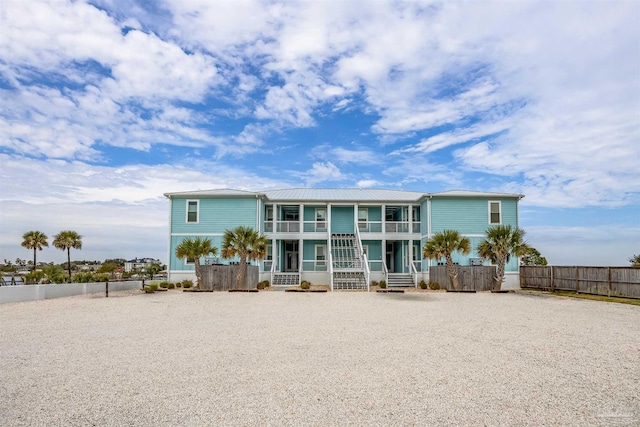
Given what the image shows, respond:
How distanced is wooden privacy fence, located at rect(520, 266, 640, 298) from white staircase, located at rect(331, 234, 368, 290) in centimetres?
1037

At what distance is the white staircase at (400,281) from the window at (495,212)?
22.2 ft

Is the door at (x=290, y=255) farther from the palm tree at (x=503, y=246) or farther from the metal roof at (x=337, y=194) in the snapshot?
the palm tree at (x=503, y=246)

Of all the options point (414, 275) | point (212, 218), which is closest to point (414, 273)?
point (414, 275)

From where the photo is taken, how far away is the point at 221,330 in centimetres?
1108

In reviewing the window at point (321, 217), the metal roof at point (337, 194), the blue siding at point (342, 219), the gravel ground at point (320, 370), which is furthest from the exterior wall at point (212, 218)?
the gravel ground at point (320, 370)

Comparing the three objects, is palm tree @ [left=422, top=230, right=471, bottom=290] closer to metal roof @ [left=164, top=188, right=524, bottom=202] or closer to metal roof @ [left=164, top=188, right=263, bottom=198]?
metal roof @ [left=164, top=188, right=524, bottom=202]

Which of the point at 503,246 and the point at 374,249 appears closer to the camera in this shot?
the point at 503,246

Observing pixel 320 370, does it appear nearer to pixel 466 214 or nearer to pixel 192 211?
pixel 192 211

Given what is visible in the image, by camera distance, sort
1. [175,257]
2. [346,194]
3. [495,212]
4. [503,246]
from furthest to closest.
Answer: [346,194] < [495,212] < [175,257] < [503,246]

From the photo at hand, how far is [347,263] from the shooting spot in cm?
2869

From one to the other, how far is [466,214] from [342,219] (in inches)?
336

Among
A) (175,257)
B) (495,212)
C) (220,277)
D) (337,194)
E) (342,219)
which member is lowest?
(220,277)

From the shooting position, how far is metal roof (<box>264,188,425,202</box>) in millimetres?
32000

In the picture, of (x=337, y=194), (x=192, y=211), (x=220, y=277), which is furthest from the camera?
(x=337, y=194)
